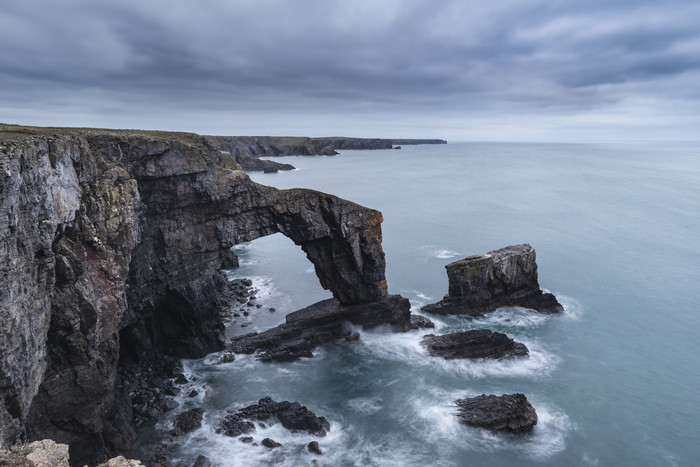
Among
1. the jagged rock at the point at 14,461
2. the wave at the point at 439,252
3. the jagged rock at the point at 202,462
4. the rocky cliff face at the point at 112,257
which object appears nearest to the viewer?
the jagged rock at the point at 14,461

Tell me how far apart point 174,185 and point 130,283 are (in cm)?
818

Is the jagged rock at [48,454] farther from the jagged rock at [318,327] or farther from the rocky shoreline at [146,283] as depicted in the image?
the jagged rock at [318,327]

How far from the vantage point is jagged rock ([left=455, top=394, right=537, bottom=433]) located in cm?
2973

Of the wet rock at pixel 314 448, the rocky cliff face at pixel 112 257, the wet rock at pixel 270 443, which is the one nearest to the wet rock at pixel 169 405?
the rocky cliff face at pixel 112 257

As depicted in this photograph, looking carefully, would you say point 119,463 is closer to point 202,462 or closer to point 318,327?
point 202,462

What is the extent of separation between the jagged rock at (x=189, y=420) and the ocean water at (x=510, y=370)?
550 millimetres

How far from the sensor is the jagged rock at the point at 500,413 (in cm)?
2973

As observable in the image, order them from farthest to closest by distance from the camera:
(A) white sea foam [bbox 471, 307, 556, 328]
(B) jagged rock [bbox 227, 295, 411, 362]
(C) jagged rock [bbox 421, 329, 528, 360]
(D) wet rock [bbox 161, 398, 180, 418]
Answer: (A) white sea foam [bbox 471, 307, 556, 328]
(B) jagged rock [bbox 227, 295, 411, 362]
(C) jagged rock [bbox 421, 329, 528, 360]
(D) wet rock [bbox 161, 398, 180, 418]

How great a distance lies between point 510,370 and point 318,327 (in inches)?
729

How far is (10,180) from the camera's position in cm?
1517

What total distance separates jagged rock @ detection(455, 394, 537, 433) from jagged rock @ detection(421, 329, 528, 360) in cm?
783

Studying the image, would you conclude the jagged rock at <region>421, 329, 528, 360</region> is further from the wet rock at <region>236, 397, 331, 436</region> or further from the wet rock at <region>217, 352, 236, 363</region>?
the wet rock at <region>217, 352, 236, 363</region>

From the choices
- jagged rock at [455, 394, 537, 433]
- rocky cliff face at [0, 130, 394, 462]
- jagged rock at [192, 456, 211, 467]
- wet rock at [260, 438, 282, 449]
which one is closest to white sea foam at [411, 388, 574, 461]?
jagged rock at [455, 394, 537, 433]

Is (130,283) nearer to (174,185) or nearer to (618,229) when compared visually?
(174,185)
